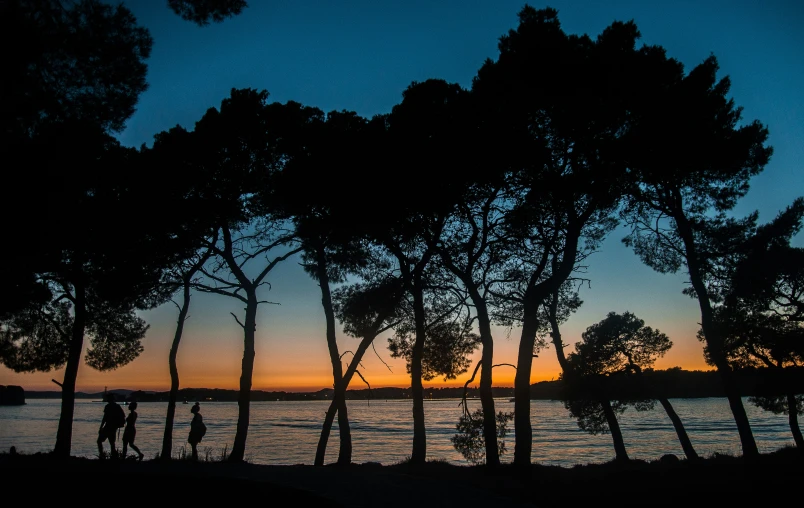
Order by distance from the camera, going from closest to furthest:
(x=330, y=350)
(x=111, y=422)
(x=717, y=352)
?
(x=717, y=352)
(x=111, y=422)
(x=330, y=350)

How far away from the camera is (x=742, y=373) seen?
67.9 ft

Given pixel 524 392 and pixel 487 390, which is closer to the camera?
pixel 524 392

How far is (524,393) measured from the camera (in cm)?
1186

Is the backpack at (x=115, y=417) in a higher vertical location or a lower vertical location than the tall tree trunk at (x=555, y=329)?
lower

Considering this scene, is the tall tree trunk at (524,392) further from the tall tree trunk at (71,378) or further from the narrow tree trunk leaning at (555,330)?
the tall tree trunk at (71,378)

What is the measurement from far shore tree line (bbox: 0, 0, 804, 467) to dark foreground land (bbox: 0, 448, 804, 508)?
2619 mm

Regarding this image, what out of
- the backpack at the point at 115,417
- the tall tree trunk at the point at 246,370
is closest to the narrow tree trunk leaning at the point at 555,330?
the tall tree trunk at the point at 246,370

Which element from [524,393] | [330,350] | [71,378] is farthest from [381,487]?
[71,378]

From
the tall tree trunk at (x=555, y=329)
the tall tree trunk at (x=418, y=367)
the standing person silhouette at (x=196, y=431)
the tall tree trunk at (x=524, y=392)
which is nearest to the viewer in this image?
the tall tree trunk at (x=524, y=392)

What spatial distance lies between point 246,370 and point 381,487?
7.91 metres

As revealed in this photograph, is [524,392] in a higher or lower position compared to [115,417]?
higher

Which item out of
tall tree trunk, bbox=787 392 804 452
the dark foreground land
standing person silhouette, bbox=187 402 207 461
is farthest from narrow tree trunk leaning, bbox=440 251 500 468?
tall tree trunk, bbox=787 392 804 452

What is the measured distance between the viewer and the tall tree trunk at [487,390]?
11.9 metres

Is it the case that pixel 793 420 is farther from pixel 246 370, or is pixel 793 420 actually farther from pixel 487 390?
pixel 246 370
